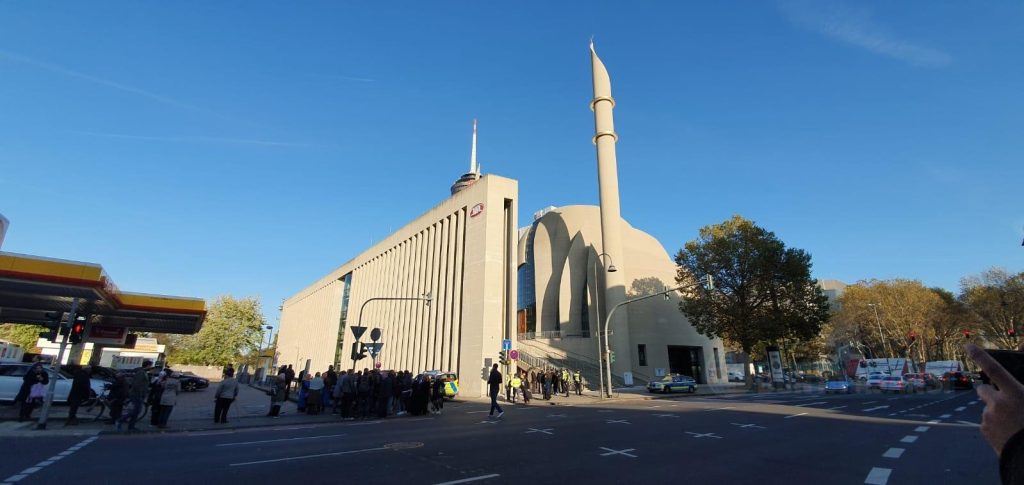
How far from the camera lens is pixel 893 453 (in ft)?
30.9

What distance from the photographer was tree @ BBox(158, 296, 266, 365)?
6056cm

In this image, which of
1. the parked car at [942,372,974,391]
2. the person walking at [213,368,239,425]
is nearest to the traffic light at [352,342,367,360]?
the person walking at [213,368,239,425]

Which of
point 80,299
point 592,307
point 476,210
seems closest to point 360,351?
point 80,299

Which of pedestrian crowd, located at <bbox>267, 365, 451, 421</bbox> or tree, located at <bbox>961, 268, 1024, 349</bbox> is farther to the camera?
tree, located at <bbox>961, 268, 1024, 349</bbox>

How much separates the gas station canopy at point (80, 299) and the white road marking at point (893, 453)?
69.1 feet

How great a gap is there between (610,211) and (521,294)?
2301cm

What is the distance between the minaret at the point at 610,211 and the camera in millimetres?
45188

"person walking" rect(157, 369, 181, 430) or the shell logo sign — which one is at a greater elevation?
the shell logo sign

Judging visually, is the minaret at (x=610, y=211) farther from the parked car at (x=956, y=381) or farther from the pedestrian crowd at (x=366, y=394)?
the parked car at (x=956, y=381)

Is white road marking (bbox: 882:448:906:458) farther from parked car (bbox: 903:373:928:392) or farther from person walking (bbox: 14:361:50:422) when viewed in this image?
parked car (bbox: 903:373:928:392)

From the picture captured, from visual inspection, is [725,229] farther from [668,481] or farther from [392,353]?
[668,481]

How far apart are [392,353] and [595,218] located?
29.2 meters

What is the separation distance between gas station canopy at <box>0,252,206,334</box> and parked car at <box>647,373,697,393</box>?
32.6 meters

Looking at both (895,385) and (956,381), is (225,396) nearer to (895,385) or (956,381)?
(895,385)
